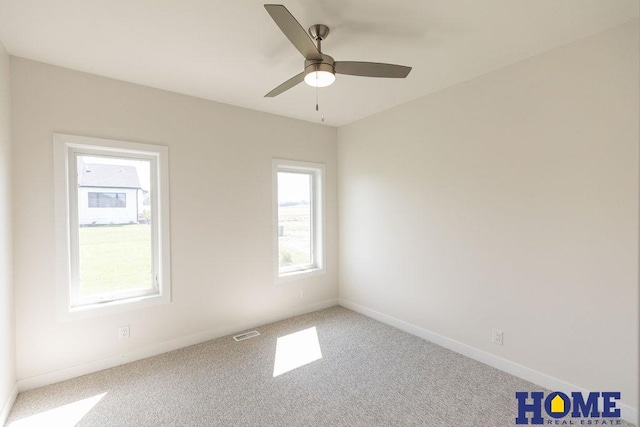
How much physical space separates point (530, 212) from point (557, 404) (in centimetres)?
143

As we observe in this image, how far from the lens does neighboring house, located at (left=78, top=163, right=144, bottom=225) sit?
263 cm

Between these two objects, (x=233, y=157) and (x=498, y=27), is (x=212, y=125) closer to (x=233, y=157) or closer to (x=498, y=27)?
(x=233, y=157)

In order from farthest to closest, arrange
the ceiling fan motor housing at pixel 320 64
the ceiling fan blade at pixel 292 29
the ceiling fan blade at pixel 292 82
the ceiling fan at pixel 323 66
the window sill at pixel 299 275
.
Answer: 1. the window sill at pixel 299 275
2. the ceiling fan blade at pixel 292 82
3. the ceiling fan motor housing at pixel 320 64
4. the ceiling fan at pixel 323 66
5. the ceiling fan blade at pixel 292 29

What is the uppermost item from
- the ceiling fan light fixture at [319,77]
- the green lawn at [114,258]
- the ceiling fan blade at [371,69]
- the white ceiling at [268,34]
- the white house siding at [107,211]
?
the white ceiling at [268,34]

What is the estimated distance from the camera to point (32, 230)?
2.32m

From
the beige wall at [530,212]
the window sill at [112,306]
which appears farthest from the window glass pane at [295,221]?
the window sill at [112,306]

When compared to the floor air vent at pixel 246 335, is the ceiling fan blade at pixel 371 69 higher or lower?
higher

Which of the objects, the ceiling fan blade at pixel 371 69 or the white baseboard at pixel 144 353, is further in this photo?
the white baseboard at pixel 144 353

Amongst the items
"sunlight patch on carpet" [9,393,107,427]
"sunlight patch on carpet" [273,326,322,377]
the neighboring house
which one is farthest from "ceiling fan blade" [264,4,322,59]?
"sunlight patch on carpet" [9,393,107,427]

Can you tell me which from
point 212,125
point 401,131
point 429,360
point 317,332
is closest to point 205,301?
point 317,332

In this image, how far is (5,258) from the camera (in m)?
2.06

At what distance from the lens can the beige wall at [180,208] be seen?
91.4 inches

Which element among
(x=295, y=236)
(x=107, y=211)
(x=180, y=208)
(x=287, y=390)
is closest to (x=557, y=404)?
(x=287, y=390)

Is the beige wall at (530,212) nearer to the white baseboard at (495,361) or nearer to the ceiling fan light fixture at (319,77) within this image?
the white baseboard at (495,361)
